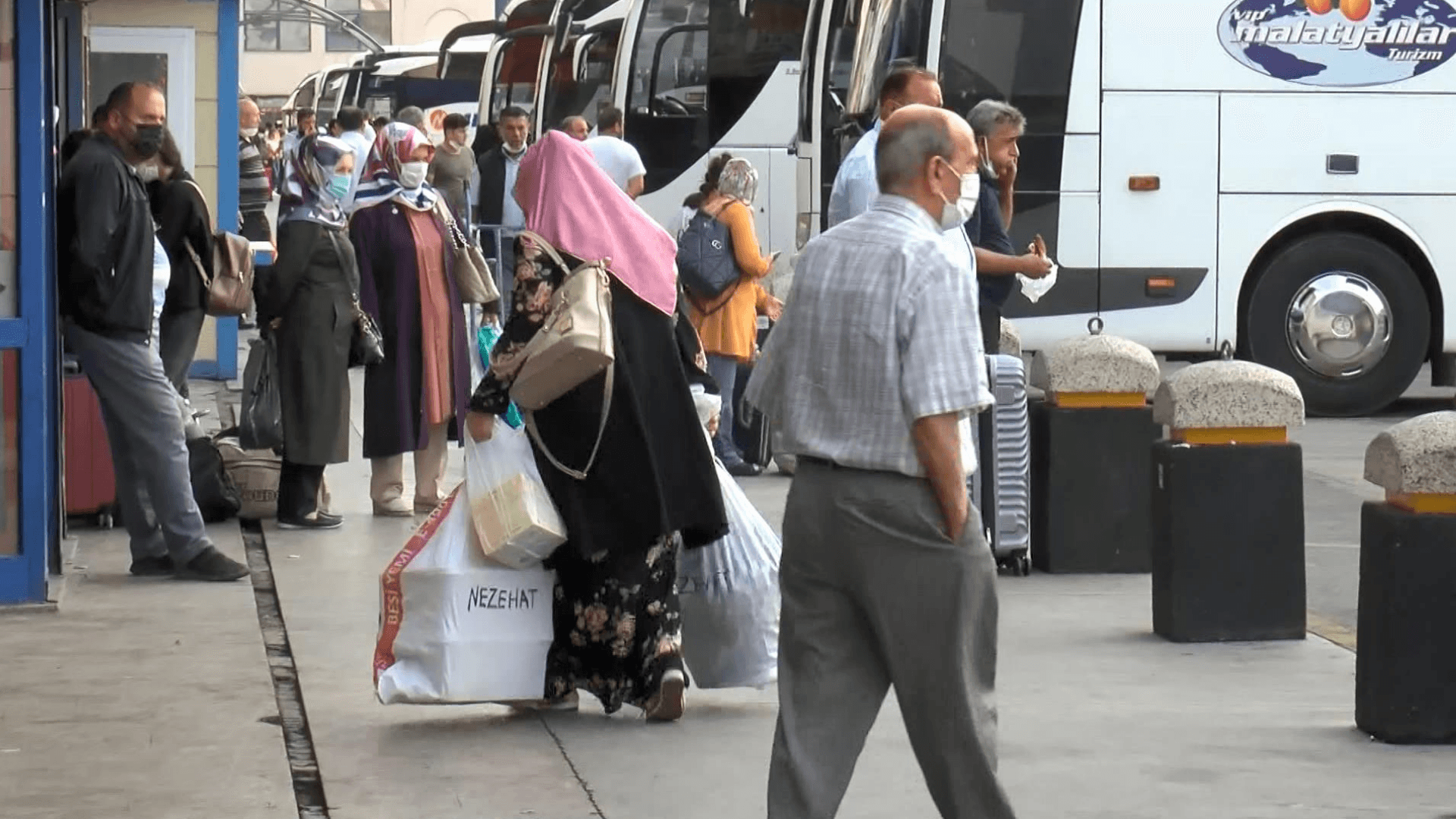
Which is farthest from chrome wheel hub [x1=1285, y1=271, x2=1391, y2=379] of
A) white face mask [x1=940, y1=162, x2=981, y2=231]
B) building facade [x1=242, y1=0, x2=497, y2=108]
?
building facade [x1=242, y1=0, x2=497, y2=108]

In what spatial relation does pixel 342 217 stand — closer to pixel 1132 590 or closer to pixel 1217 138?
pixel 1132 590

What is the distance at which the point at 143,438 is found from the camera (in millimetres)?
8859

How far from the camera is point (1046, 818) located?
223 inches

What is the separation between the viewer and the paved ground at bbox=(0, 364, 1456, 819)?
5.84 meters

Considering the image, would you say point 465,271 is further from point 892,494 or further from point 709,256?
point 892,494

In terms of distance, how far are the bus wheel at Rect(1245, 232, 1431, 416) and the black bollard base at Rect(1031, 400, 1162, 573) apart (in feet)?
20.1

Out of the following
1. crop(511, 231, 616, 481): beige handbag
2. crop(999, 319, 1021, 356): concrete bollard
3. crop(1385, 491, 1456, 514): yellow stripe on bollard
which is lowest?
crop(1385, 491, 1456, 514): yellow stripe on bollard

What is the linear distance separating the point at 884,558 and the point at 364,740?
7.48 feet

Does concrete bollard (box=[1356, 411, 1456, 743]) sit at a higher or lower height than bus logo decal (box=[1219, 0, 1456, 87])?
lower

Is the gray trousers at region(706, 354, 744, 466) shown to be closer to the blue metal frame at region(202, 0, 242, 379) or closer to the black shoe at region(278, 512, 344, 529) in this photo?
the black shoe at region(278, 512, 344, 529)

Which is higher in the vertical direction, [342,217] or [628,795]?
[342,217]

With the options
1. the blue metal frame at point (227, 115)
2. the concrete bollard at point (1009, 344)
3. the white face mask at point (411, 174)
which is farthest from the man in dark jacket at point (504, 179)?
the concrete bollard at point (1009, 344)

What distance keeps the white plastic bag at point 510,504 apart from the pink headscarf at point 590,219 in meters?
0.52

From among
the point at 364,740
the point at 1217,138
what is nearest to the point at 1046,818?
the point at 364,740
